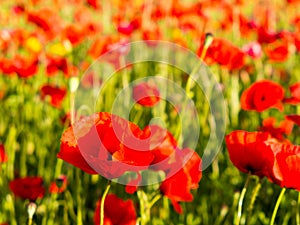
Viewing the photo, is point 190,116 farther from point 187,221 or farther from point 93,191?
point 187,221

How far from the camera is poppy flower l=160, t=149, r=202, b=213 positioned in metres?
0.83

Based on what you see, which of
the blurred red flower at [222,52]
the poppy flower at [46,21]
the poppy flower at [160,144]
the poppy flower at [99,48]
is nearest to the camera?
the poppy flower at [160,144]

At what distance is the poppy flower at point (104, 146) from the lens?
2.21 feet

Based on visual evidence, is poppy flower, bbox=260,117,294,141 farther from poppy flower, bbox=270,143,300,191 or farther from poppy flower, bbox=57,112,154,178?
poppy flower, bbox=57,112,154,178

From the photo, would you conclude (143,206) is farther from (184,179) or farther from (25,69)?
(25,69)

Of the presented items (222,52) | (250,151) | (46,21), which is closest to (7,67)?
(46,21)

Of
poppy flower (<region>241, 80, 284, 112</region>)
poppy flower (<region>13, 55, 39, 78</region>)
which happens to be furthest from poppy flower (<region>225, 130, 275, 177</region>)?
poppy flower (<region>13, 55, 39, 78</region>)

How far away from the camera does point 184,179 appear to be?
0.83 meters

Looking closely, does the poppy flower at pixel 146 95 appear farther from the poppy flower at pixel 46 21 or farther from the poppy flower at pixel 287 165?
the poppy flower at pixel 46 21

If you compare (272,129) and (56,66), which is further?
(56,66)

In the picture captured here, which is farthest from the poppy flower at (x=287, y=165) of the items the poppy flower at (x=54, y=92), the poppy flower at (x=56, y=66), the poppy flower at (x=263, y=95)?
the poppy flower at (x=56, y=66)

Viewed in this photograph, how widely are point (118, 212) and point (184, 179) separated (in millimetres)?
126

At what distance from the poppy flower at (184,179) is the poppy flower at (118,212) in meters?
0.06

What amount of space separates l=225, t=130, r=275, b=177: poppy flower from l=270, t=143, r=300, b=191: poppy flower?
2 centimetres
